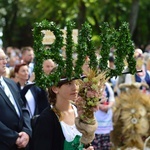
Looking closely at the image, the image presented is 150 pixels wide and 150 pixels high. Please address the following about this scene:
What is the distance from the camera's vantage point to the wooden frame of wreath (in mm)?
4176

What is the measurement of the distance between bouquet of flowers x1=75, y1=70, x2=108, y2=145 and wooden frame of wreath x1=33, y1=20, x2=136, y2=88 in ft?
0.39

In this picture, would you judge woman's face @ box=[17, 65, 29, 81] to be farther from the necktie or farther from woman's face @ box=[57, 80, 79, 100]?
woman's face @ box=[57, 80, 79, 100]

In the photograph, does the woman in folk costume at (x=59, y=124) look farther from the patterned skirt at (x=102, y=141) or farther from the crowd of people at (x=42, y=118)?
the patterned skirt at (x=102, y=141)

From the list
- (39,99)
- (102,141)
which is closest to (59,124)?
(39,99)

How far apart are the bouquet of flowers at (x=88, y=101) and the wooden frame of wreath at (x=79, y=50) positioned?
12 centimetres

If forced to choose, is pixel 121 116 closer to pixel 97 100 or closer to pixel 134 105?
pixel 134 105

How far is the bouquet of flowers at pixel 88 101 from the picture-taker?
4.16 meters

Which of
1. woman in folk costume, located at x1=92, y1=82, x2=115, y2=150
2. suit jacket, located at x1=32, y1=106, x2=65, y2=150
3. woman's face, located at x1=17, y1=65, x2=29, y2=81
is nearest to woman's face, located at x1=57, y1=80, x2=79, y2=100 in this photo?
suit jacket, located at x1=32, y1=106, x2=65, y2=150

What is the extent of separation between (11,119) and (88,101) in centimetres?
155

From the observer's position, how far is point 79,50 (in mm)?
4266

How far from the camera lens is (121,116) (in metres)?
6.62

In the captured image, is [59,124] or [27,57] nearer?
[59,124]

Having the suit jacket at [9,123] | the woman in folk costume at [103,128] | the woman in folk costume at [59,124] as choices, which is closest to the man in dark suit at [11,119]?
the suit jacket at [9,123]

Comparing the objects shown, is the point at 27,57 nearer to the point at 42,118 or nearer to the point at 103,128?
the point at 103,128
